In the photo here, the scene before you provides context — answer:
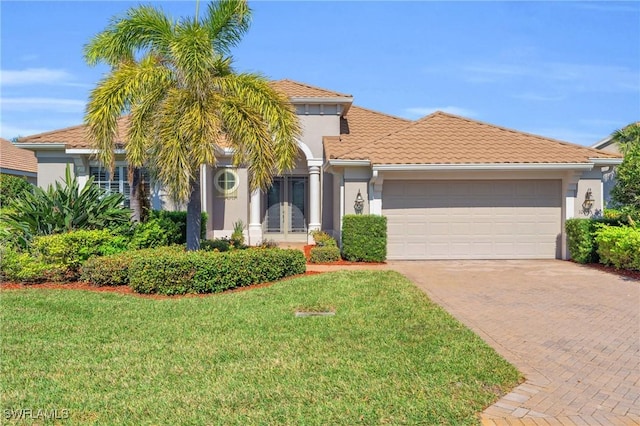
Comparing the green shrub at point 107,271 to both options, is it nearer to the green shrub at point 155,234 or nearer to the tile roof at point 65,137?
the green shrub at point 155,234

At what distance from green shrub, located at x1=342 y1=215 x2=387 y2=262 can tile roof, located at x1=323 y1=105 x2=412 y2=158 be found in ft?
12.6

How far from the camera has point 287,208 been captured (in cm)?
1856

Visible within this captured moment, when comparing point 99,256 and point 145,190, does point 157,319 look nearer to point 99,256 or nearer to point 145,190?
point 99,256

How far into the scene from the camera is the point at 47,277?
10289mm

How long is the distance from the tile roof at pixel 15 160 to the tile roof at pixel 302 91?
1481 cm

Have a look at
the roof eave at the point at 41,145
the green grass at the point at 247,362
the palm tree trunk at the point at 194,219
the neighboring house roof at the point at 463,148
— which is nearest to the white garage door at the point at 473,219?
the neighboring house roof at the point at 463,148

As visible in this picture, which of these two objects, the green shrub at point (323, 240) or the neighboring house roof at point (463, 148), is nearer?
the neighboring house roof at point (463, 148)

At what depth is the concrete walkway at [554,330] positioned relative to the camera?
4.23m

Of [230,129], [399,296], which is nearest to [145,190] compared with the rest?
[230,129]

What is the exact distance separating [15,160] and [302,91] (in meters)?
16.8

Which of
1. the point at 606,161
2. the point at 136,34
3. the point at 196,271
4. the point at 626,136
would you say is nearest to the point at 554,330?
the point at 196,271

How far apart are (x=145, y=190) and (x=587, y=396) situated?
14089mm

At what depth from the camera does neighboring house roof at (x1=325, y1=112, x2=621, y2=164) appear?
44.2ft

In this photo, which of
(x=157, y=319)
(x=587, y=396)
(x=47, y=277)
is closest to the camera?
(x=587, y=396)
